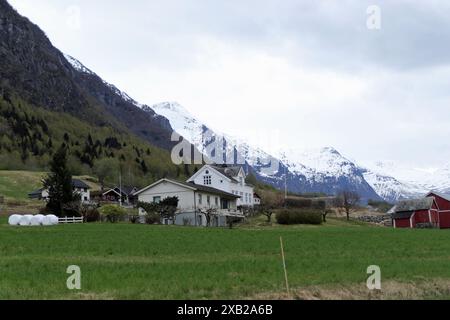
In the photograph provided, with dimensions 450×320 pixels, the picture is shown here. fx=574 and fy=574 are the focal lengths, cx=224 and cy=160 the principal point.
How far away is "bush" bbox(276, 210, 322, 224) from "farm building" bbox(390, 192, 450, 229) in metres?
32.4

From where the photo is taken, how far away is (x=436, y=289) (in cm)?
1978

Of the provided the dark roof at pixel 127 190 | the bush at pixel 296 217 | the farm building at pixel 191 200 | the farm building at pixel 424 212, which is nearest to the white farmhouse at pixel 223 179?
the farm building at pixel 191 200

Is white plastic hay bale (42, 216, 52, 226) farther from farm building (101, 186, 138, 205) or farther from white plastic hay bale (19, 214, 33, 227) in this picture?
farm building (101, 186, 138, 205)

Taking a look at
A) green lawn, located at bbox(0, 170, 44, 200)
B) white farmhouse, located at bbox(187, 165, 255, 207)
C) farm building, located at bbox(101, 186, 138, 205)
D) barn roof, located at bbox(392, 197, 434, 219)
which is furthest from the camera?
farm building, located at bbox(101, 186, 138, 205)

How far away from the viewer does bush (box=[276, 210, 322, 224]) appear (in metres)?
67.8

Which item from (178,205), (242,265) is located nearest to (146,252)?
(242,265)

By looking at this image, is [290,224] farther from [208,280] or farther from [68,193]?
[208,280]

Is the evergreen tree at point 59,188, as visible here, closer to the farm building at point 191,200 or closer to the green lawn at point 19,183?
the farm building at point 191,200

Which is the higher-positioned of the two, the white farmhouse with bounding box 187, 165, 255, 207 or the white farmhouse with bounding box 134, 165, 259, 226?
the white farmhouse with bounding box 187, 165, 255, 207

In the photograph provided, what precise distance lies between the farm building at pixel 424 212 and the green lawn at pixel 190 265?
62.4 metres

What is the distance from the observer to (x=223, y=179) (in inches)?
3467

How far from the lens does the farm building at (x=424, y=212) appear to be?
96250 mm

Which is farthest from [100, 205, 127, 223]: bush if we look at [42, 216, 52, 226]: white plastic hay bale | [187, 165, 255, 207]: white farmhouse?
[187, 165, 255, 207]: white farmhouse
